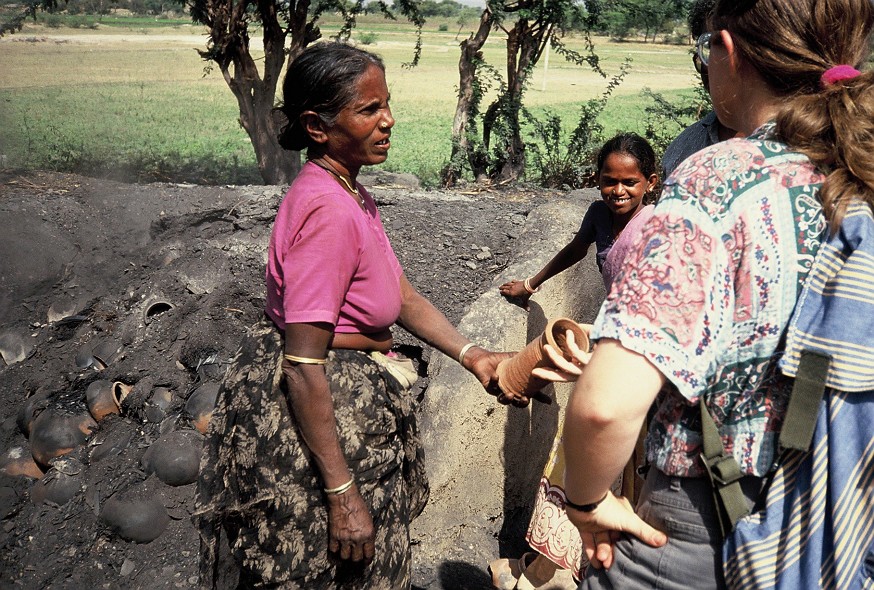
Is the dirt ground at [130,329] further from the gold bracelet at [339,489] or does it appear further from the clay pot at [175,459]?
the gold bracelet at [339,489]

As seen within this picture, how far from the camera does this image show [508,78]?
290 inches

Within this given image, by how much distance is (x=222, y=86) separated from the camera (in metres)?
19.5

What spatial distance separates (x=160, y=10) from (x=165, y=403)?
49.8 ft

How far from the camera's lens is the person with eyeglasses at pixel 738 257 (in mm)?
1250

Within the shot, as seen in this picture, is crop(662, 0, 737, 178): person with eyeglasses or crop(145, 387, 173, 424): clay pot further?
crop(145, 387, 173, 424): clay pot

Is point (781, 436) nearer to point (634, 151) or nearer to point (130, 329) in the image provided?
point (634, 151)

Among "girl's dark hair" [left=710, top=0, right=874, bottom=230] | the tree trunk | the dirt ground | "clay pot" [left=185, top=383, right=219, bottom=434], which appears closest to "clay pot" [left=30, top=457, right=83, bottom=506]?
the dirt ground

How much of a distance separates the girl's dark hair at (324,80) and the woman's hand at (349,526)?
100 cm

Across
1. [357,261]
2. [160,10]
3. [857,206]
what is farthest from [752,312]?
[160,10]

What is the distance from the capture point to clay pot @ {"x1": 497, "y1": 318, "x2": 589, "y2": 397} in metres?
2.01

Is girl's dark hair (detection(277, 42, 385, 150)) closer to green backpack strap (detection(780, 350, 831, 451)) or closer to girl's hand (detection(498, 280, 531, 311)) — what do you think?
A: green backpack strap (detection(780, 350, 831, 451))

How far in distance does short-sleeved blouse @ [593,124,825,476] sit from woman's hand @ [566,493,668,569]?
0.32m

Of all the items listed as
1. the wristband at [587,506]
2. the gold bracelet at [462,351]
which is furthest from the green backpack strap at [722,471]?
the gold bracelet at [462,351]

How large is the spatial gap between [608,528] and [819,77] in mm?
938
